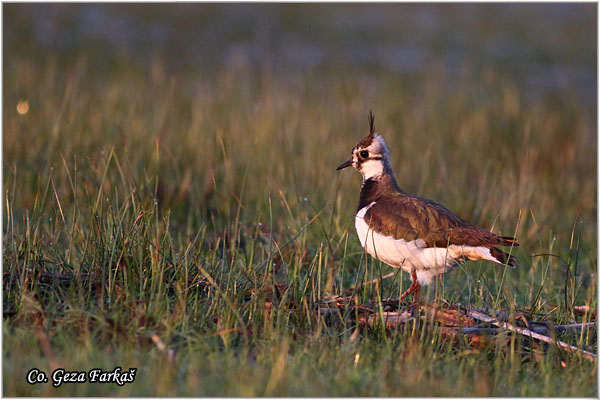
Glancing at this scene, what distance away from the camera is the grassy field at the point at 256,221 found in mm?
3822

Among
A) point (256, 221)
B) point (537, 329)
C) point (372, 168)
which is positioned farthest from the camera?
point (256, 221)

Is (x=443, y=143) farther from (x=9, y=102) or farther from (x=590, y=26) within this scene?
(x=590, y=26)

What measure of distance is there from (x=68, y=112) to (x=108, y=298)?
4382mm

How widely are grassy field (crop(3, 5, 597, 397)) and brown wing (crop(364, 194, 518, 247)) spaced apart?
295 mm

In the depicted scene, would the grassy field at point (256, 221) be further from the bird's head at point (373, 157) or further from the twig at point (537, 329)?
the bird's head at point (373, 157)

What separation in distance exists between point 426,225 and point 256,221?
1826 millimetres

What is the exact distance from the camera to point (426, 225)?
16.7ft

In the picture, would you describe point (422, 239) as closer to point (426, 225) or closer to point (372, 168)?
point (426, 225)

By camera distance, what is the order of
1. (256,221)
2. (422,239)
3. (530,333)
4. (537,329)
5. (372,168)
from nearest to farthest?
1. (530,333)
2. (537,329)
3. (422,239)
4. (372,168)
5. (256,221)

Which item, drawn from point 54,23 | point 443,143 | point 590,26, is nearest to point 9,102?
point 54,23

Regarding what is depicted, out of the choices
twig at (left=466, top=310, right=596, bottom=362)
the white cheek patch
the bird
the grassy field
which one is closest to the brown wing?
the bird

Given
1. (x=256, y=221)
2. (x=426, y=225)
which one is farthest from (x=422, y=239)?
(x=256, y=221)

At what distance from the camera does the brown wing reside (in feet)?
16.2

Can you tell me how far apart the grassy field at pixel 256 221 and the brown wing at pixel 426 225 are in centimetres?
30
